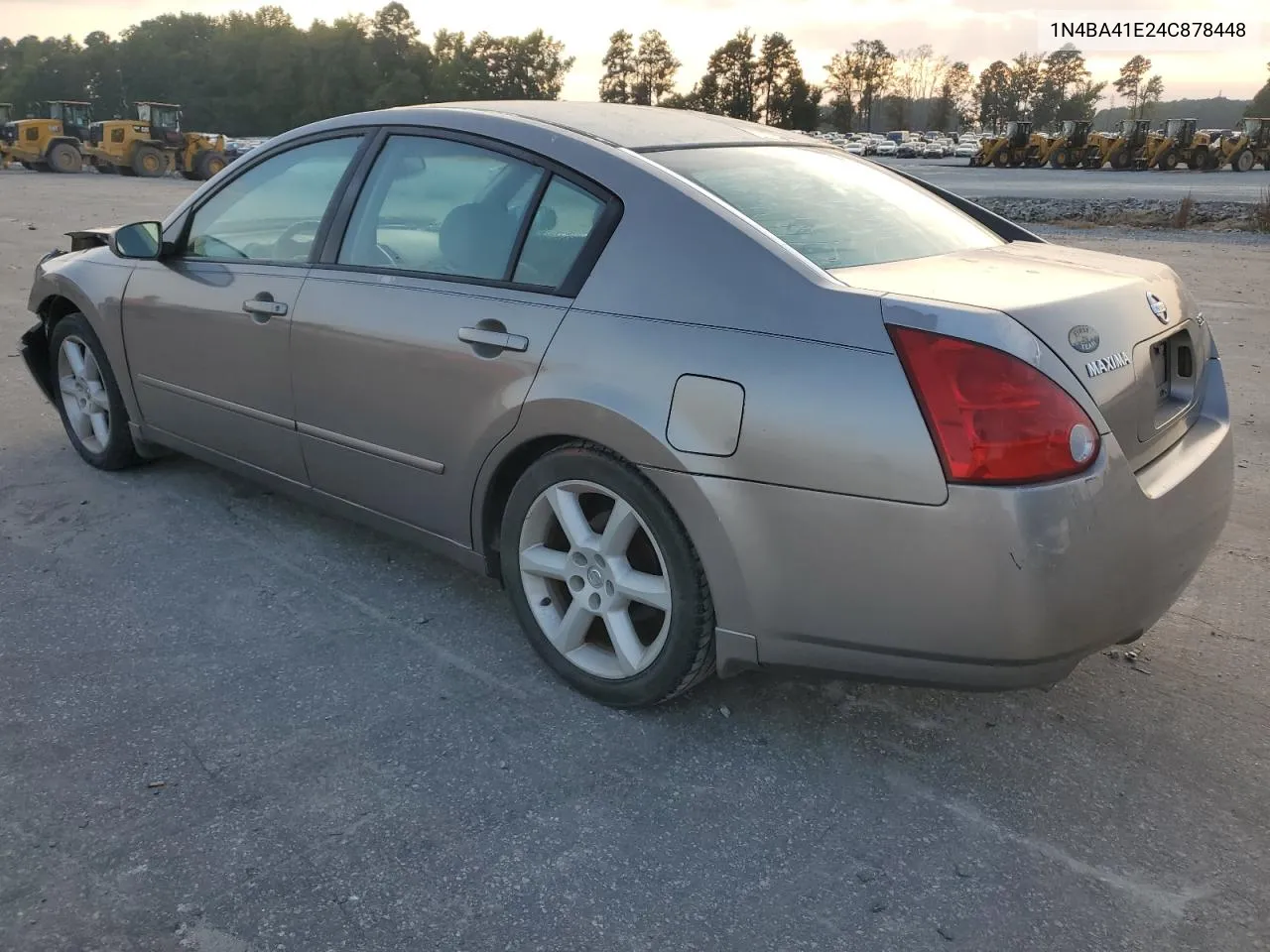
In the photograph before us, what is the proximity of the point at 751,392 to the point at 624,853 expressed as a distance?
1.08 m

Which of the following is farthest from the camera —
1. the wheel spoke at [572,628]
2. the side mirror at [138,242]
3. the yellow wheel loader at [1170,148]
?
the yellow wheel loader at [1170,148]

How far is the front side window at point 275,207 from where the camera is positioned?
360 cm

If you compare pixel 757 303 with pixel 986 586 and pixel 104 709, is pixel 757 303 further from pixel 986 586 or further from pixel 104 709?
pixel 104 709

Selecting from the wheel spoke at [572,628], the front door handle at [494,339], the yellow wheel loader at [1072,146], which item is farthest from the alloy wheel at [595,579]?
the yellow wheel loader at [1072,146]

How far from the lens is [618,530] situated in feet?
9.01

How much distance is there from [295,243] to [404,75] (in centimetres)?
11422

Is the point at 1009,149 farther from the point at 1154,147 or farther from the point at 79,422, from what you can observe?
the point at 79,422

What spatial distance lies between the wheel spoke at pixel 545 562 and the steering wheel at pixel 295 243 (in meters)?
1.39

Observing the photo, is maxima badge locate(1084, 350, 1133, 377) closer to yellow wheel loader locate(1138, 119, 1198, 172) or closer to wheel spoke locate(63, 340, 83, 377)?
wheel spoke locate(63, 340, 83, 377)

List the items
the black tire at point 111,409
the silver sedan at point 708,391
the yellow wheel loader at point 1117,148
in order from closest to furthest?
the silver sedan at point 708,391
the black tire at point 111,409
the yellow wheel loader at point 1117,148

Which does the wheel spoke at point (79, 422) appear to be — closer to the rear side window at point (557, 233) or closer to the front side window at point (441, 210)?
the front side window at point (441, 210)

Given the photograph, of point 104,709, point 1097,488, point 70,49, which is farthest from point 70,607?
point 70,49

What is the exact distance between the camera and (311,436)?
3.56 meters

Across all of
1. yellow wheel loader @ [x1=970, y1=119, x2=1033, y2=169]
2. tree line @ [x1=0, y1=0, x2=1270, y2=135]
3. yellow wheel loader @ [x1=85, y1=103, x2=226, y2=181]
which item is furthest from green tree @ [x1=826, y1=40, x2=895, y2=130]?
yellow wheel loader @ [x1=85, y1=103, x2=226, y2=181]
